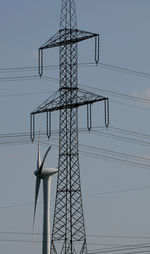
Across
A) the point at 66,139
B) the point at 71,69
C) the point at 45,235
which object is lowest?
the point at 45,235

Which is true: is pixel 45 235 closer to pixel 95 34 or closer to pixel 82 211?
pixel 82 211

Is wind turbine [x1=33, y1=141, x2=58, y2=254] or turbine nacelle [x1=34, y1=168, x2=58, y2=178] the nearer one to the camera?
wind turbine [x1=33, y1=141, x2=58, y2=254]

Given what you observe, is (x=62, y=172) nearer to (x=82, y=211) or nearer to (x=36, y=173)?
(x=82, y=211)

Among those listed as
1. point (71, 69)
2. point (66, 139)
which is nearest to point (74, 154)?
point (66, 139)

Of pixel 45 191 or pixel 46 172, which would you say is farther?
pixel 46 172

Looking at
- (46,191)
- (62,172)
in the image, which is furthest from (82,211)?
(46,191)

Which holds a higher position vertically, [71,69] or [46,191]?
[71,69]

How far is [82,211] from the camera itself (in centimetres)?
10981

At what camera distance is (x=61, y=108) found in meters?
111

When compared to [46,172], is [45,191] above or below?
below

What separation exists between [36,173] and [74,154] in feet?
49.5

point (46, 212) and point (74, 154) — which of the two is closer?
point (74, 154)

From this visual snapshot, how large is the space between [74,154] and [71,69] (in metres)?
8.52

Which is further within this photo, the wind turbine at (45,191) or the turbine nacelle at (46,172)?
the turbine nacelle at (46,172)
